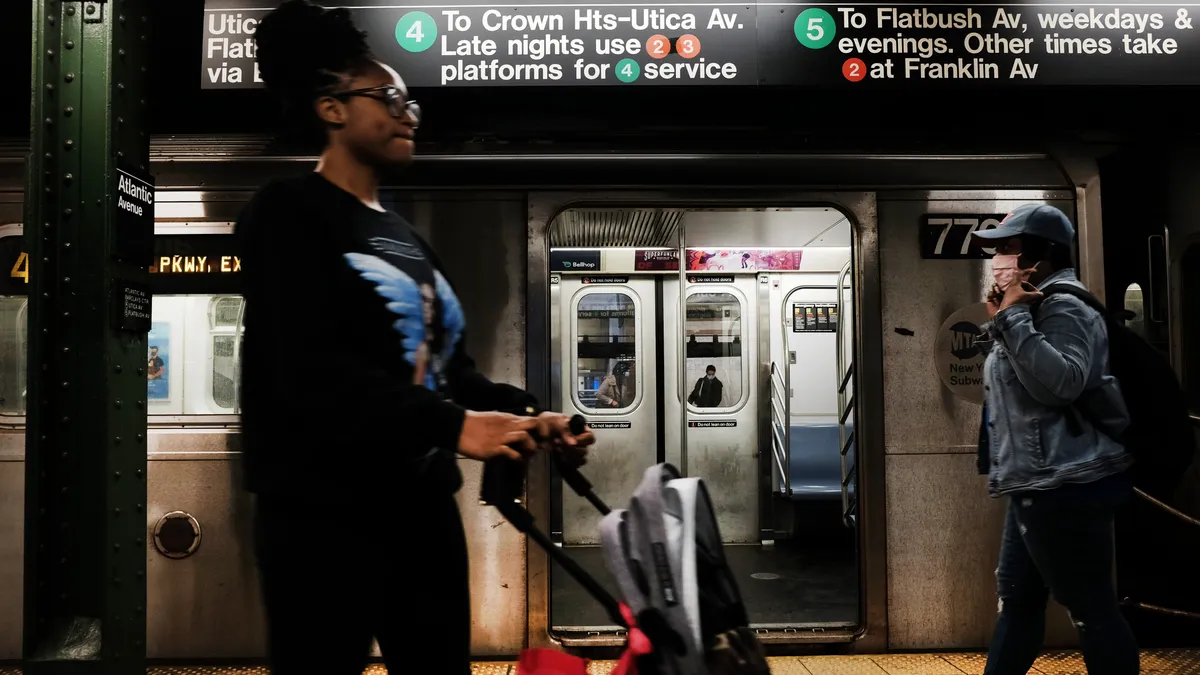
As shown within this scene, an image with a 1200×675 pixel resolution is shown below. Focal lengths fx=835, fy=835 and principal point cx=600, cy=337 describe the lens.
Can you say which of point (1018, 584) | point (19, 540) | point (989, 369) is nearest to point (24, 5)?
point (19, 540)

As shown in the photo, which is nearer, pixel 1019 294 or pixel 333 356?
pixel 333 356

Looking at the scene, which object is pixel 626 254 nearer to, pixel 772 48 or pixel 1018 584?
pixel 772 48

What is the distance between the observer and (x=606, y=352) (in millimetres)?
6297

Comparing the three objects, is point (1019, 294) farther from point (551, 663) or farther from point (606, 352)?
point (606, 352)

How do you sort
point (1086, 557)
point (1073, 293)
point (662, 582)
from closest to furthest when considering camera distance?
point (662, 582)
point (1086, 557)
point (1073, 293)

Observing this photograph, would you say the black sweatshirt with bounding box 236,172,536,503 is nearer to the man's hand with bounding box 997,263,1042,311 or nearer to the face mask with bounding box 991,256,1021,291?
the man's hand with bounding box 997,263,1042,311

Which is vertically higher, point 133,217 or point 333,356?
point 133,217

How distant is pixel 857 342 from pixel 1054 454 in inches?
57.8

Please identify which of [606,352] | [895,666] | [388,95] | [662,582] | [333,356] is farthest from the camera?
[606,352]

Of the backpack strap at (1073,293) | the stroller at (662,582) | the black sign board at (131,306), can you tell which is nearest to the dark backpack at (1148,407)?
the backpack strap at (1073,293)

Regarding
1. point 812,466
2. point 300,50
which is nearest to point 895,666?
point 812,466

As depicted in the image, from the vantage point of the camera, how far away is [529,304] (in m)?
3.75

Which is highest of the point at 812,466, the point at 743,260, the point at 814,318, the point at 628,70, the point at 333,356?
the point at 628,70

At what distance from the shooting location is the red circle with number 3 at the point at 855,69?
3.41 meters
